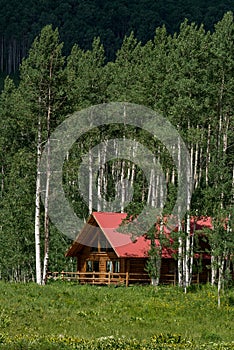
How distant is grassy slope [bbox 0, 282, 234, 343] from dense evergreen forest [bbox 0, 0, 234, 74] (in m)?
121

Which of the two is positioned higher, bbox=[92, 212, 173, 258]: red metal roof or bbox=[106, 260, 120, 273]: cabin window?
bbox=[92, 212, 173, 258]: red metal roof

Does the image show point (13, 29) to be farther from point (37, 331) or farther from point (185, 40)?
point (37, 331)

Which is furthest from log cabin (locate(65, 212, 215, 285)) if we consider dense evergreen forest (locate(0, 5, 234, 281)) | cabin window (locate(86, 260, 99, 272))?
dense evergreen forest (locate(0, 5, 234, 281))

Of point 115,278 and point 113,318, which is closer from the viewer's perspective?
point 113,318

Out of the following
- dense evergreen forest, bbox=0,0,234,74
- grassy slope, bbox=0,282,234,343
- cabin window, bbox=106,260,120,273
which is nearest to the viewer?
grassy slope, bbox=0,282,234,343

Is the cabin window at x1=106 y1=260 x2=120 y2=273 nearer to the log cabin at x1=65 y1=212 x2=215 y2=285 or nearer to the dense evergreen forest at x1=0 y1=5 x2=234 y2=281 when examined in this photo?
the log cabin at x1=65 y1=212 x2=215 y2=285

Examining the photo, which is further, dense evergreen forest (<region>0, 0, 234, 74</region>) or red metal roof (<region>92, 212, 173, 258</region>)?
dense evergreen forest (<region>0, 0, 234, 74</region>)

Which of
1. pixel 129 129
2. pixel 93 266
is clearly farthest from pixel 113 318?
pixel 129 129

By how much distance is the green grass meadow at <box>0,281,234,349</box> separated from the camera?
72.5 feet

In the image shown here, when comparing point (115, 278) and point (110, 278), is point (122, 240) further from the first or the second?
point (110, 278)

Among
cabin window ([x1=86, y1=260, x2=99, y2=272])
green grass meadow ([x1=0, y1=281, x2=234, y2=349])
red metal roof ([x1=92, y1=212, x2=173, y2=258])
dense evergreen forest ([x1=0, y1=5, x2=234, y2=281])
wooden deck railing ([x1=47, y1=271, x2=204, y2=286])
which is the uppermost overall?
dense evergreen forest ([x1=0, y1=5, x2=234, y2=281])

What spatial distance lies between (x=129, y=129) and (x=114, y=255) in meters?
13.4

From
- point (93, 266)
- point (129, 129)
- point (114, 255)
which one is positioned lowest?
point (93, 266)

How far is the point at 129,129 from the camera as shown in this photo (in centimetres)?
5825
